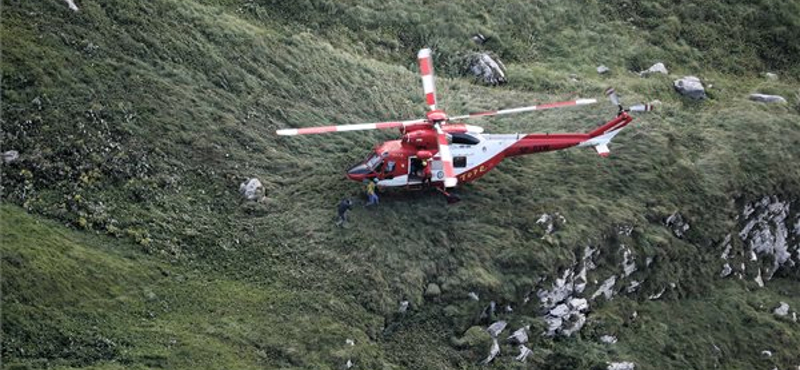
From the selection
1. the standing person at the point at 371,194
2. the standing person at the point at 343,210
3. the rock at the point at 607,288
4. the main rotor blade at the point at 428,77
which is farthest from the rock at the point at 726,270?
the standing person at the point at 343,210

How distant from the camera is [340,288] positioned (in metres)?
30.8

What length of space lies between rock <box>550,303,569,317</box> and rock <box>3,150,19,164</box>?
20.8 meters

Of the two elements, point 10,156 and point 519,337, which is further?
point 519,337

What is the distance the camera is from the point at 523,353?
31375 millimetres

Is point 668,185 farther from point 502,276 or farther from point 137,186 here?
point 137,186

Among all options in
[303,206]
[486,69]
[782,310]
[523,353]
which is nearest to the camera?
[523,353]

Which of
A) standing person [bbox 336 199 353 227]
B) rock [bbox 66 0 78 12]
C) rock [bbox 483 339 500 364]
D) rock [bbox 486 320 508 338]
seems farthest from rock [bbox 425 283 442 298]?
rock [bbox 66 0 78 12]

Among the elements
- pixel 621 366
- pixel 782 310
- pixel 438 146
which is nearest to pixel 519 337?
pixel 621 366

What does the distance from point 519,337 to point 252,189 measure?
1190 cm

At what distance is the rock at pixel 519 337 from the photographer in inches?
1249

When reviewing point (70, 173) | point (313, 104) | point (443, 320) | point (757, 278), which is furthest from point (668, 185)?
point (70, 173)

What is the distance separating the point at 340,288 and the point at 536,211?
9.65 m

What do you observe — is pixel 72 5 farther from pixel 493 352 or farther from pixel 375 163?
pixel 493 352

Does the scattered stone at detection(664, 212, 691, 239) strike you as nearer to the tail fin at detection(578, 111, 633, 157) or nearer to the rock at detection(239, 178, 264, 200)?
the tail fin at detection(578, 111, 633, 157)
